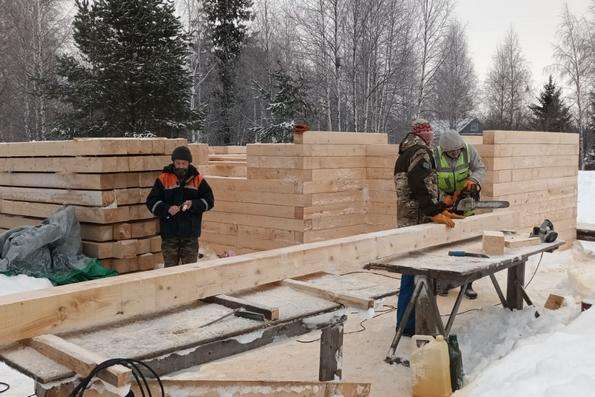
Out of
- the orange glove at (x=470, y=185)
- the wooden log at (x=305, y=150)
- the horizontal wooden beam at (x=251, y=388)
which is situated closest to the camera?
the horizontal wooden beam at (x=251, y=388)

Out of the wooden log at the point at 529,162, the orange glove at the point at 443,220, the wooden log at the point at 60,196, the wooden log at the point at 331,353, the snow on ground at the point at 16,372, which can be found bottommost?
the snow on ground at the point at 16,372

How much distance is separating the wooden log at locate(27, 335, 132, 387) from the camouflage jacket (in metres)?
4.07

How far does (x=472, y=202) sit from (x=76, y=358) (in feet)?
15.9

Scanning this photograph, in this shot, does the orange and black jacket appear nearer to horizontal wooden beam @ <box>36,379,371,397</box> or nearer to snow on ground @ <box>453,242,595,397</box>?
snow on ground @ <box>453,242,595,397</box>

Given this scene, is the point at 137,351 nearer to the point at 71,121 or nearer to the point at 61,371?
the point at 61,371

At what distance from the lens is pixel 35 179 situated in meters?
7.90

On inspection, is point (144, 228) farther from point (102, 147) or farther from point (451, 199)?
point (451, 199)

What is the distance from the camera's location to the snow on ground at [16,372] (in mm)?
4919

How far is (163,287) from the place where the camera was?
3549 mm

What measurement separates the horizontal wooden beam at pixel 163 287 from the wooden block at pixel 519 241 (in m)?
1.14

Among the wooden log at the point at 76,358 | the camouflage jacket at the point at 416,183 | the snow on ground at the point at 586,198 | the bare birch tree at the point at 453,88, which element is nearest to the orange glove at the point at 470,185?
the camouflage jacket at the point at 416,183

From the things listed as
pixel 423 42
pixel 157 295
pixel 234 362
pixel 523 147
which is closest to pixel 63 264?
pixel 234 362

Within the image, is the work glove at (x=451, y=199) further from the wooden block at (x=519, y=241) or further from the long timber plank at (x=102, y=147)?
the long timber plank at (x=102, y=147)

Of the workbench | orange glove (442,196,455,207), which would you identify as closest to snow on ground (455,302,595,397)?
the workbench
